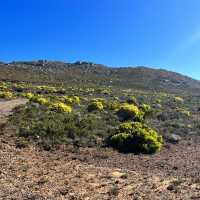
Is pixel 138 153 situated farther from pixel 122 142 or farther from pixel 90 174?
pixel 90 174

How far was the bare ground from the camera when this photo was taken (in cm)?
1105

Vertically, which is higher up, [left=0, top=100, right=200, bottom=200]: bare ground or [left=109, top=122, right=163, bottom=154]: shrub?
[left=109, top=122, right=163, bottom=154]: shrub

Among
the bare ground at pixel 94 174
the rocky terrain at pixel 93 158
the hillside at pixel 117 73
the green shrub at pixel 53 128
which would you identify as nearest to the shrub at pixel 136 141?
the rocky terrain at pixel 93 158

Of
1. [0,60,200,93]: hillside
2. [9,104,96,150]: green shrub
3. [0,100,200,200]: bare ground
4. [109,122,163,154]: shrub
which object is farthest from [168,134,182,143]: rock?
[0,60,200,93]: hillside

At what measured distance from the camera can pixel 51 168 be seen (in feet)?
45.1

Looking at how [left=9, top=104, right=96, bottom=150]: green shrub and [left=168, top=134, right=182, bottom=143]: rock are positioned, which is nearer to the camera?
[left=9, top=104, right=96, bottom=150]: green shrub

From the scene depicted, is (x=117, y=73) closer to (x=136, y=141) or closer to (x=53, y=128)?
(x=53, y=128)

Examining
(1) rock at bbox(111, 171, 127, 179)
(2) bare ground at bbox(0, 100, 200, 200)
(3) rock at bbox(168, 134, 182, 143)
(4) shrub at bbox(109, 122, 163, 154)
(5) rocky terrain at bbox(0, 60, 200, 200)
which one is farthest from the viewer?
(3) rock at bbox(168, 134, 182, 143)

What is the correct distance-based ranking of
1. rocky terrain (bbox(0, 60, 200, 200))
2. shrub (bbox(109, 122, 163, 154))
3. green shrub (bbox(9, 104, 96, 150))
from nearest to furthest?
rocky terrain (bbox(0, 60, 200, 200)) < green shrub (bbox(9, 104, 96, 150)) < shrub (bbox(109, 122, 163, 154))

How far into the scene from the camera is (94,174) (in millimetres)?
13352

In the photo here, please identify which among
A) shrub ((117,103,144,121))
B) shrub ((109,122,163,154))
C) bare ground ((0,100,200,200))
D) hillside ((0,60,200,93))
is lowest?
bare ground ((0,100,200,200))

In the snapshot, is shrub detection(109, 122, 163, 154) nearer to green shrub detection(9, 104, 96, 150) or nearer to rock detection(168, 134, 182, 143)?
green shrub detection(9, 104, 96, 150)

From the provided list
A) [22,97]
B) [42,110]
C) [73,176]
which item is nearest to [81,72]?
[22,97]

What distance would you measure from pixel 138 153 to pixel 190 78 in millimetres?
117650
